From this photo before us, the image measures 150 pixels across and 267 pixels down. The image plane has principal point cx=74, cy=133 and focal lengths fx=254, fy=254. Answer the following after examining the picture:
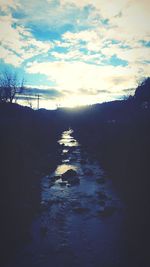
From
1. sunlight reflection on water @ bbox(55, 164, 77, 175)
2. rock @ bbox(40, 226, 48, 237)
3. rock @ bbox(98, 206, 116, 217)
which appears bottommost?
rock @ bbox(40, 226, 48, 237)

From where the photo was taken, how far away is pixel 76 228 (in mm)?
11477

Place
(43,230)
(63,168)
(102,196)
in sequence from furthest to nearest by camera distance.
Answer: (63,168)
(102,196)
(43,230)

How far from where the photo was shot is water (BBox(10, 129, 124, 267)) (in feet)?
30.2

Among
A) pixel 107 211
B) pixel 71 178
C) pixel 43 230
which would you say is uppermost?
pixel 71 178

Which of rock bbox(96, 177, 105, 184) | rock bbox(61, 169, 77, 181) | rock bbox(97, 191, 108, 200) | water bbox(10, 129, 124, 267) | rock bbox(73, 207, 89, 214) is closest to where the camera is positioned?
water bbox(10, 129, 124, 267)

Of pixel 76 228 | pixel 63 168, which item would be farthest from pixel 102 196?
pixel 63 168

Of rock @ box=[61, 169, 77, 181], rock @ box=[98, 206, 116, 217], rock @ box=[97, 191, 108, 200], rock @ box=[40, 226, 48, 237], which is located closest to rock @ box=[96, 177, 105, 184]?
rock @ box=[61, 169, 77, 181]

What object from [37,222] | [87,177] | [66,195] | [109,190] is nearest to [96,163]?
Result: [87,177]

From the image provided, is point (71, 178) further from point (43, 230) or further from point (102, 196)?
point (43, 230)

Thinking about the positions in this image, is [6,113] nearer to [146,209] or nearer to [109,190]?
[109,190]

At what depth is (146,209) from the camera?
41.1ft

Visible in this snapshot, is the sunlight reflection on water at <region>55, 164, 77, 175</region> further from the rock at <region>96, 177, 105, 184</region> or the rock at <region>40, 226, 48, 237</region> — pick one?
the rock at <region>40, 226, 48, 237</region>

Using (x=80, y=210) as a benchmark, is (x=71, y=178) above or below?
above

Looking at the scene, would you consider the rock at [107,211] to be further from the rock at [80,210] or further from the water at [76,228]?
the rock at [80,210]
